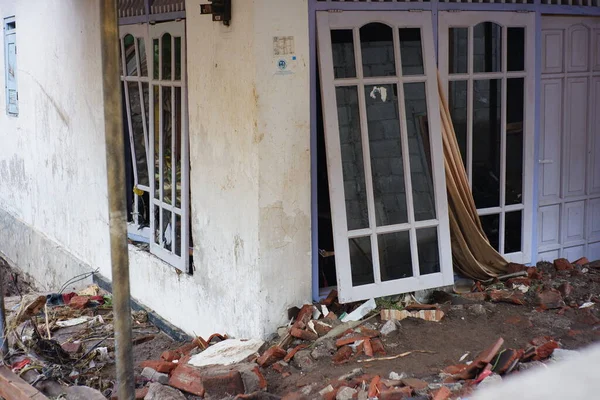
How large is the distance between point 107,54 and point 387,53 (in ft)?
8.59

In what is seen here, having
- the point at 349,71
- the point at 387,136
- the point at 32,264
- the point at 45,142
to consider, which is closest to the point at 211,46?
the point at 349,71

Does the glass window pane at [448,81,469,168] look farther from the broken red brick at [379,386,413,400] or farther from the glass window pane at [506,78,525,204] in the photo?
the broken red brick at [379,386,413,400]

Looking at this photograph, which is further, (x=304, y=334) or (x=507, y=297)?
(x=507, y=297)

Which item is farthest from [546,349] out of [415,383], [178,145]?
[178,145]

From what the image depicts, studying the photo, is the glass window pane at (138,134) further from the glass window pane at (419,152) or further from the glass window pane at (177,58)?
the glass window pane at (419,152)

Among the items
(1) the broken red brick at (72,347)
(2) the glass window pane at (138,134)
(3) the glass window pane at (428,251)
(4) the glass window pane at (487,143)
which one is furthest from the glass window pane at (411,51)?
(1) the broken red brick at (72,347)

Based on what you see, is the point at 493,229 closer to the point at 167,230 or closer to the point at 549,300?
the point at 549,300

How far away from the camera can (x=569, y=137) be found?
7.47 m

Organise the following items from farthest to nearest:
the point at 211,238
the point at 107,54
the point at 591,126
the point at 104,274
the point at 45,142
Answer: the point at 45,142 < the point at 104,274 < the point at 591,126 < the point at 211,238 < the point at 107,54

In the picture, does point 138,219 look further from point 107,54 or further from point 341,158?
point 107,54

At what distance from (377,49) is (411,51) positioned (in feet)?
1.03

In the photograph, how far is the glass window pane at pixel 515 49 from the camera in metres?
6.82

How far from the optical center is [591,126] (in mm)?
7566

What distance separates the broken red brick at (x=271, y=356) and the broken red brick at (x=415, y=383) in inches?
41.3
